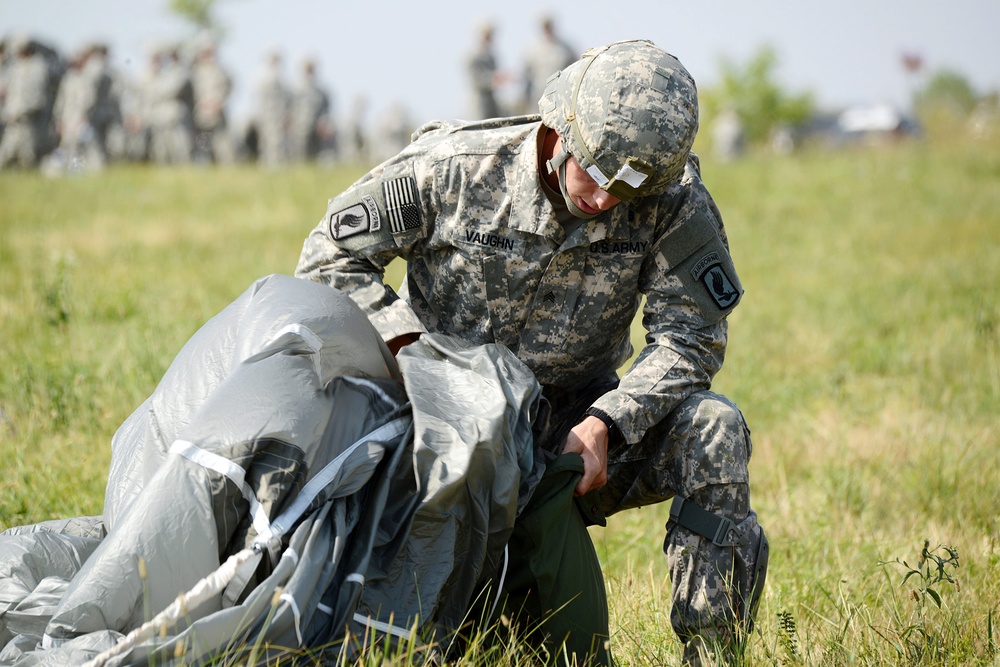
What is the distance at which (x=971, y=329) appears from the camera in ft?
22.2

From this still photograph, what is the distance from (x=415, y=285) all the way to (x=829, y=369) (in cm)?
382

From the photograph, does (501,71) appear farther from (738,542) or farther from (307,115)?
(738,542)

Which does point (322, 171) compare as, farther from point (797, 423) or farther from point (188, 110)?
point (797, 423)

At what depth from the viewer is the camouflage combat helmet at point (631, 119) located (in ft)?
9.21

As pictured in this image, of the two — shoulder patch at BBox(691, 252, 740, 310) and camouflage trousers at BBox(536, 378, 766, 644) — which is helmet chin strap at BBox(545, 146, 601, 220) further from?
camouflage trousers at BBox(536, 378, 766, 644)

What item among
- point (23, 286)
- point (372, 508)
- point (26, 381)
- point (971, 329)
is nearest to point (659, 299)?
point (372, 508)

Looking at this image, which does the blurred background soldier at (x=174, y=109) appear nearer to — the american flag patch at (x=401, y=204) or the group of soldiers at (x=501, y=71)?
the group of soldiers at (x=501, y=71)


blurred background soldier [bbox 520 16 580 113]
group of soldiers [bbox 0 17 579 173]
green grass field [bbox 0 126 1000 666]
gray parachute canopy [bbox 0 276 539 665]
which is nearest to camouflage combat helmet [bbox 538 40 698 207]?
gray parachute canopy [bbox 0 276 539 665]

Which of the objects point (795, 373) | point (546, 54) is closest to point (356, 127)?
point (546, 54)

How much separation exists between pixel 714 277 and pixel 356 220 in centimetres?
113

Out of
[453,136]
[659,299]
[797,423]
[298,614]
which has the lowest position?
[797,423]

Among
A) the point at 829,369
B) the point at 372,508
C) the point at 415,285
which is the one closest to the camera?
the point at 372,508

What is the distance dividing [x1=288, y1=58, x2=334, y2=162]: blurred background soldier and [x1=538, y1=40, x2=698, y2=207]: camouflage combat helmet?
20.4m

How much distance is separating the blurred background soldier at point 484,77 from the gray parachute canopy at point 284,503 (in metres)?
15.9
